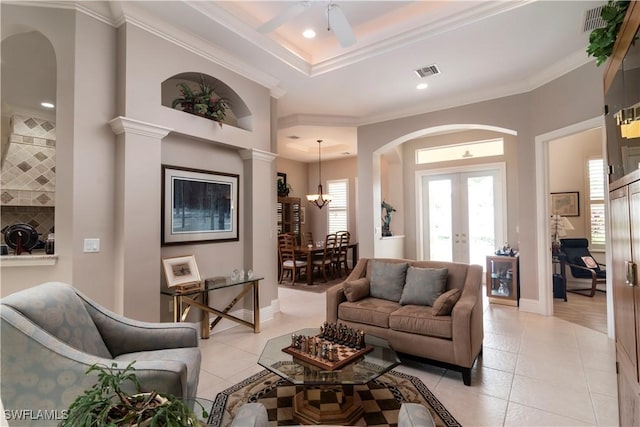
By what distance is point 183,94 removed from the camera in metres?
3.61

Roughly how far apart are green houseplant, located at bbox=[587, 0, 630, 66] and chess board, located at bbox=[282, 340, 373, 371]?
2.54m

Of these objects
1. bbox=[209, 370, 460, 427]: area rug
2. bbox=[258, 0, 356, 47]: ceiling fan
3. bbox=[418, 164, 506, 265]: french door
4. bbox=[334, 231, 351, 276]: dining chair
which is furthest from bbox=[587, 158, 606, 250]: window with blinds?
bbox=[258, 0, 356, 47]: ceiling fan

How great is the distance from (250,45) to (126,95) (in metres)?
1.42

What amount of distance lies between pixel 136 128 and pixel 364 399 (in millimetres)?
3057

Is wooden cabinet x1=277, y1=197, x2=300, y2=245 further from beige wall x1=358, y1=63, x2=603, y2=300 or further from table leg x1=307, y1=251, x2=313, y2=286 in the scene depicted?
beige wall x1=358, y1=63, x2=603, y2=300

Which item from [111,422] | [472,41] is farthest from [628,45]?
[111,422]

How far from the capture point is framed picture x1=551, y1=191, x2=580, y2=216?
5.92 meters

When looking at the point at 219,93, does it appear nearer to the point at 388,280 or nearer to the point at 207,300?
the point at 207,300

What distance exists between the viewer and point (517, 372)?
276 cm

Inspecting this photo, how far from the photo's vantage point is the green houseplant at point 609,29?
6.13 ft

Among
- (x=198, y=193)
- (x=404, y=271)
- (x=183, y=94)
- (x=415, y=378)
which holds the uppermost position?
(x=183, y=94)

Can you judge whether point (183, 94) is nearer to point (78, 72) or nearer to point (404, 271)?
point (78, 72)

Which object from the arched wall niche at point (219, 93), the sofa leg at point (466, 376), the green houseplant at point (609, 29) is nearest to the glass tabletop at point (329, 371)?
the sofa leg at point (466, 376)

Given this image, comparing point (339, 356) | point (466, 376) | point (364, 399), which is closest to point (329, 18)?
point (339, 356)
